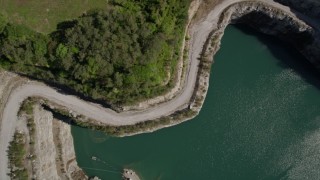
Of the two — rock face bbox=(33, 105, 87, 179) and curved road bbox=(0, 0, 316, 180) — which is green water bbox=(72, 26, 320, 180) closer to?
rock face bbox=(33, 105, 87, 179)

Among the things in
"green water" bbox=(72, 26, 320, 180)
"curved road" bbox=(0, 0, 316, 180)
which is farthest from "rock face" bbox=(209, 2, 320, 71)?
"green water" bbox=(72, 26, 320, 180)

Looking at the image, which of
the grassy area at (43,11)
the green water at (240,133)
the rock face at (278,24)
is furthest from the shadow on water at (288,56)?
the grassy area at (43,11)

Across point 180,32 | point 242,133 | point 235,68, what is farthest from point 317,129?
point 180,32

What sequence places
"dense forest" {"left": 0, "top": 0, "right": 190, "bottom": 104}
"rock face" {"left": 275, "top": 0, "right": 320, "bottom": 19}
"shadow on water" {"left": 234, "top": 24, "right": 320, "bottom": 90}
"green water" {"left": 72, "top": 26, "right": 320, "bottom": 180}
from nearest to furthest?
"dense forest" {"left": 0, "top": 0, "right": 190, "bottom": 104} → "rock face" {"left": 275, "top": 0, "right": 320, "bottom": 19} → "green water" {"left": 72, "top": 26, "right": 320, "bottom": 180} → "shadow on water" {"left": 234, "top": 24, "right": 320, "bottom": 90}

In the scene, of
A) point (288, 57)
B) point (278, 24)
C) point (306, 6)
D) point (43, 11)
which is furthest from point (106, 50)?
point (306, 6)

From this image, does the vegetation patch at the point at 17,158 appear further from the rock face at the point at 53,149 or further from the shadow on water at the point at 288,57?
the shadow on water at the point at 288,57

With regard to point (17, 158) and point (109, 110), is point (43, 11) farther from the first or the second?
point (17, 158)

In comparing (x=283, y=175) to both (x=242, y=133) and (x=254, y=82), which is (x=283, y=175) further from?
(x=254, y=82)
